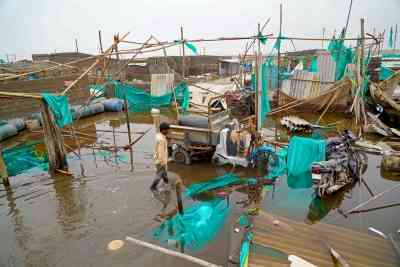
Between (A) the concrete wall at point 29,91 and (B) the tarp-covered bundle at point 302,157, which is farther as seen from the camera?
(A) the concrete wall at point 29,91

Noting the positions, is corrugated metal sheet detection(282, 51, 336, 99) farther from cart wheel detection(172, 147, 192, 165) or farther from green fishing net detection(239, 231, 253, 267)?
green fishing net detection(239, 231, 253, 267)

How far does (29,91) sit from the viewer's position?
15.1 meters

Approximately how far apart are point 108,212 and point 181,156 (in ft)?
10.1

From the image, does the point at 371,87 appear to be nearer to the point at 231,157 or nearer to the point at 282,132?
the point at 282,132

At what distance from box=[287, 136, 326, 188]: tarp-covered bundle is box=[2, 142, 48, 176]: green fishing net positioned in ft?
24.6

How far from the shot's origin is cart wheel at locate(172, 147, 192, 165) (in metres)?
8.45

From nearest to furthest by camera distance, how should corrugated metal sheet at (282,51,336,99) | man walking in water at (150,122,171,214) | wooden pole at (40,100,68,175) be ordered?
man walking in water at (150,122,171,214) → wooden pole at (40,100,68,175) → corrugated metal sheet at (282,51,336,99)

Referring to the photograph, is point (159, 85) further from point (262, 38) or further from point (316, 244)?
point (316, 244)

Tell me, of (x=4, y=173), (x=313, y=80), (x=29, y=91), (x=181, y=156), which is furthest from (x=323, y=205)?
(x=29, y=91)

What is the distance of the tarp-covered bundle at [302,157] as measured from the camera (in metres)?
6.84

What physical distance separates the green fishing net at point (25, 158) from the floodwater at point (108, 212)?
571 mm

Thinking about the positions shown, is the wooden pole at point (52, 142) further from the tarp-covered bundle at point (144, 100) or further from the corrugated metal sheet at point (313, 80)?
the corrugated metal sheet at point (313, 80)

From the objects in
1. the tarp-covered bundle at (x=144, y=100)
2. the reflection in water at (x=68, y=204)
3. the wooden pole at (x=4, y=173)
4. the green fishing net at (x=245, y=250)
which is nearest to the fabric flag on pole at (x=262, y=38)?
the green fishing net at (x=245, y=250)

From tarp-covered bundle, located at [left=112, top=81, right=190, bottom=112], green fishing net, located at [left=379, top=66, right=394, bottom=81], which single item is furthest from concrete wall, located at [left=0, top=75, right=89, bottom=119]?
green fishing net, located at [left=379, top=66, right=394, bottom=81]
